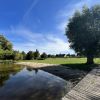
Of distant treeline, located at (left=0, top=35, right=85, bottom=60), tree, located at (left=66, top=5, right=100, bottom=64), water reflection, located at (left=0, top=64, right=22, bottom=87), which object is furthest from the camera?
distant treeline, located at (left=0, top=35, right=85, bottom=60)

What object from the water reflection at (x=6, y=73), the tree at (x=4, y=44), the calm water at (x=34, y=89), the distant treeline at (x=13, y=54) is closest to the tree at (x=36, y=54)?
the distant treeline at (x=13, y=54)

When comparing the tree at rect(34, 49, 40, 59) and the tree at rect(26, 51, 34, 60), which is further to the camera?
the tree at rect(34, 49, 40, 59)

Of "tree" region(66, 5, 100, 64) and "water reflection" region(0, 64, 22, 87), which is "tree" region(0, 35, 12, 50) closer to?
"water reflection" region(0, 64, 22, 87)

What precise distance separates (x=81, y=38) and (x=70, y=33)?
185 inches

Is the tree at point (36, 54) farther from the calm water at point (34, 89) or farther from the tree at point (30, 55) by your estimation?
the calm water at point (34, 89)

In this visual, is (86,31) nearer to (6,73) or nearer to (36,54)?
(6,73)

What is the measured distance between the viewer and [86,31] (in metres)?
47.2

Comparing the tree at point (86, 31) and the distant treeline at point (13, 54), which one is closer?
the tree at point (86, 31)

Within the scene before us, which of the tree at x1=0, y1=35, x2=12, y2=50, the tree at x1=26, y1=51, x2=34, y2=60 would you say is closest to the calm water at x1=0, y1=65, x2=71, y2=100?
the tree at x1=0, y1=35, x2=12, y2=50

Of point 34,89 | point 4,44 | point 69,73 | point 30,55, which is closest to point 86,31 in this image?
point 69,73

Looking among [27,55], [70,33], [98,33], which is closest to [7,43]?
[27,55]

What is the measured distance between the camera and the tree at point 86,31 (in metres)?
47.3

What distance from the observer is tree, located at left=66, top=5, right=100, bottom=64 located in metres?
47.3

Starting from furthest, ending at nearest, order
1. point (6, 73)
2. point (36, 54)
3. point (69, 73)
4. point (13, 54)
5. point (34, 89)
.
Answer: point (36, 54)
point (13, 54)
point (6, 73)
point (69, 73)
point (34, 89)
